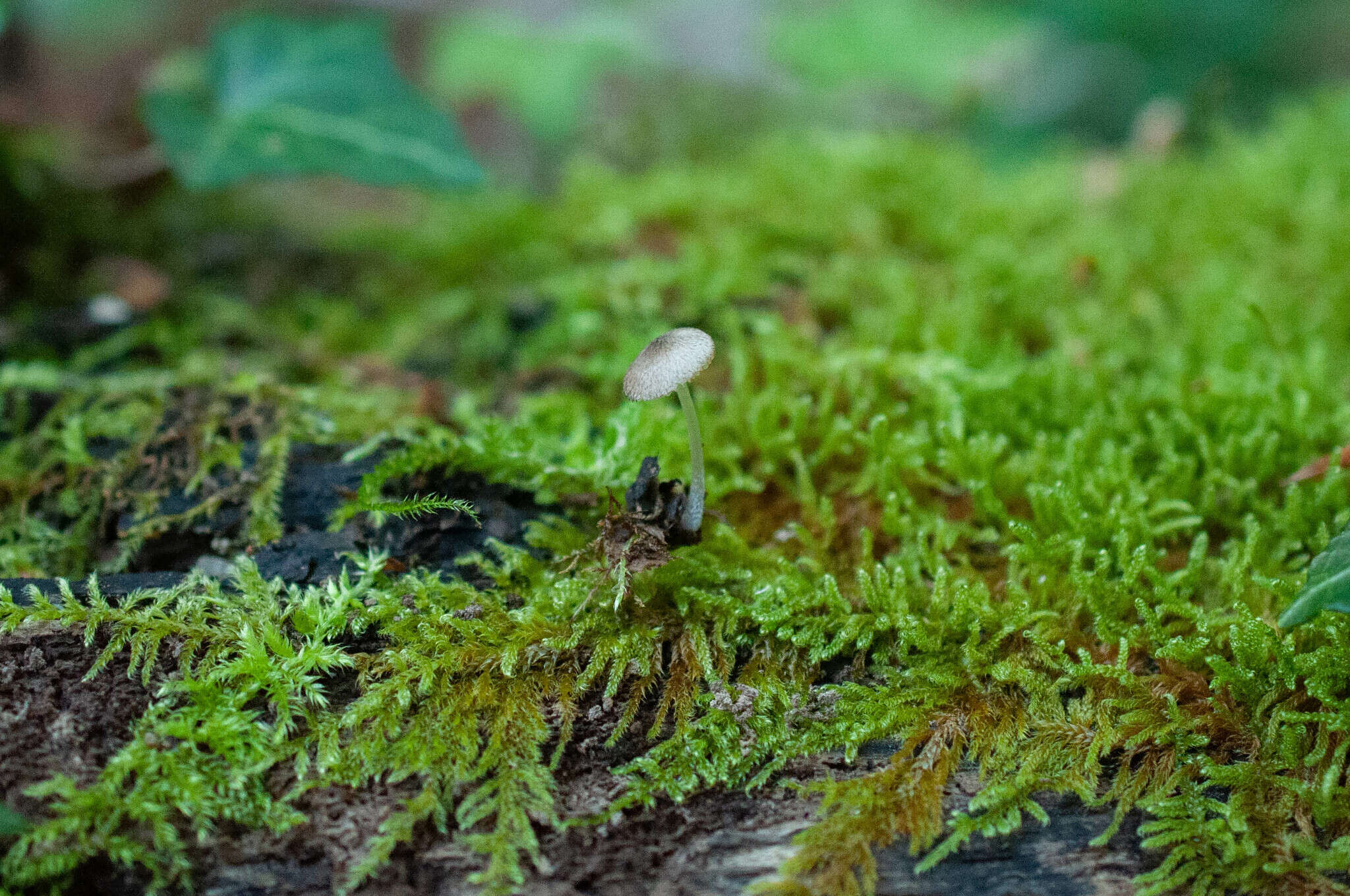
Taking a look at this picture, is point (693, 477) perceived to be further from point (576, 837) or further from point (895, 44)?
point (895, 44)

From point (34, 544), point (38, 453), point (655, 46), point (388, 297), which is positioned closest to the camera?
point (34, 544)

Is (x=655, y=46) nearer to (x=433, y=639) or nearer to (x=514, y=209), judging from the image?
(x=514, y=209)

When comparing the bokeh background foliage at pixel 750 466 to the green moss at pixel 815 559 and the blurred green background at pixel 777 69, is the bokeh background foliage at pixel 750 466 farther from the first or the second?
the blurred green background at pixel 777 69

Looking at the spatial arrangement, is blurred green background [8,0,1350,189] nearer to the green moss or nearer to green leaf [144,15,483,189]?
green leaf [144,15,483,189]

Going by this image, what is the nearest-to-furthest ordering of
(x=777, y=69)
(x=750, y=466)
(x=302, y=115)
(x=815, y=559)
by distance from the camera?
(x=815, y=559) < (x=750, y=466) < (x=302, y=115) < (x=777, y=69)

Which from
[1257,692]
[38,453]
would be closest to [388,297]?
[38,453]

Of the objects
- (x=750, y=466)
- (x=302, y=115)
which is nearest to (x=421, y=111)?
(x=302, y=115)
